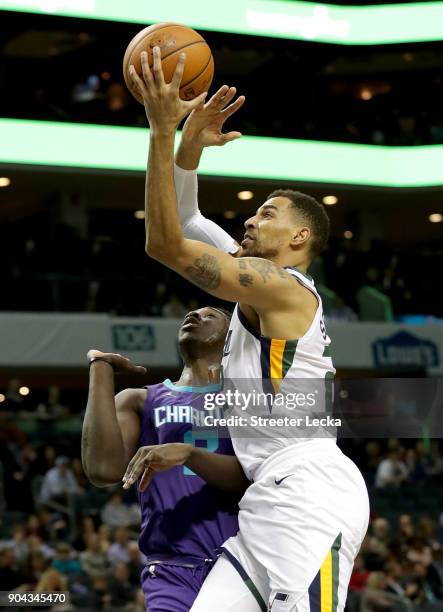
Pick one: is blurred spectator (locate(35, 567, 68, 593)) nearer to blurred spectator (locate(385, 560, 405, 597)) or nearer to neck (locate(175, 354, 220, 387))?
blurred spectator (locate(385, 560, 405, 597))

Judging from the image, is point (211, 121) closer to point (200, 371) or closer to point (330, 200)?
point (200, 371)

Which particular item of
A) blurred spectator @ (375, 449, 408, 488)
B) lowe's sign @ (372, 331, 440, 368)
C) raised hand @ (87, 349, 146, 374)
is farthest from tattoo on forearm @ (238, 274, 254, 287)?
lowe's sign @ (372, 331, 440, 368)

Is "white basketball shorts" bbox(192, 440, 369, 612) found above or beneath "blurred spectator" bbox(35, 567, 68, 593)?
above

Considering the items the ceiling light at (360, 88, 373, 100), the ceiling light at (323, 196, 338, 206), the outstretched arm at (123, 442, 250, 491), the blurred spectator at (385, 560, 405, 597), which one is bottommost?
the blurred spectator at (385, 560, 405, 597)

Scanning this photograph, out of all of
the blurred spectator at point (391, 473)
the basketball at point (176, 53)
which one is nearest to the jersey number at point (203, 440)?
the basketball at point (176, 53)

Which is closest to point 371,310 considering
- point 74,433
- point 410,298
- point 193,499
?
point 410,298

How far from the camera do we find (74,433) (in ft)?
50.6

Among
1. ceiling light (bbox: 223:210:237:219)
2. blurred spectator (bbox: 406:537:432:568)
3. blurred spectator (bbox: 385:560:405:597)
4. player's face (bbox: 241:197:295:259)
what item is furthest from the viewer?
ceiling light (bbox: 223:210:237:219)

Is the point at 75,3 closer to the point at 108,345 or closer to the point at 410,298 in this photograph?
the point at 108,345

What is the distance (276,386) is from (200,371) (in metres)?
0.88

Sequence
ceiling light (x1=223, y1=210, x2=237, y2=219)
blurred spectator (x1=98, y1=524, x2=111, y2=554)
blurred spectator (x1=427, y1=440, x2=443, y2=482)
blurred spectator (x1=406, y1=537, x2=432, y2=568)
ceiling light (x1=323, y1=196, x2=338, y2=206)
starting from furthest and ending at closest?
ceiling light (x1=223, y1=210, x2=237, y2=219), ceiling light (x1=323, y1=196, x2=338, y2=206), blurred spectator (x1=427, y1=440, x2=443, y2=482), blurred spectator (x1=406, y1=537, x2=432, y2=568), blurred spectator (x1=98, y1=524, x2=111, y2=554)

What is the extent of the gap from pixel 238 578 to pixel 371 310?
16296 mm

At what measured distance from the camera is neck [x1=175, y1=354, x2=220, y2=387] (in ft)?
16.6

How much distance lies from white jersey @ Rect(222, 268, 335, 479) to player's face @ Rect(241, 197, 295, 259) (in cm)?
16
